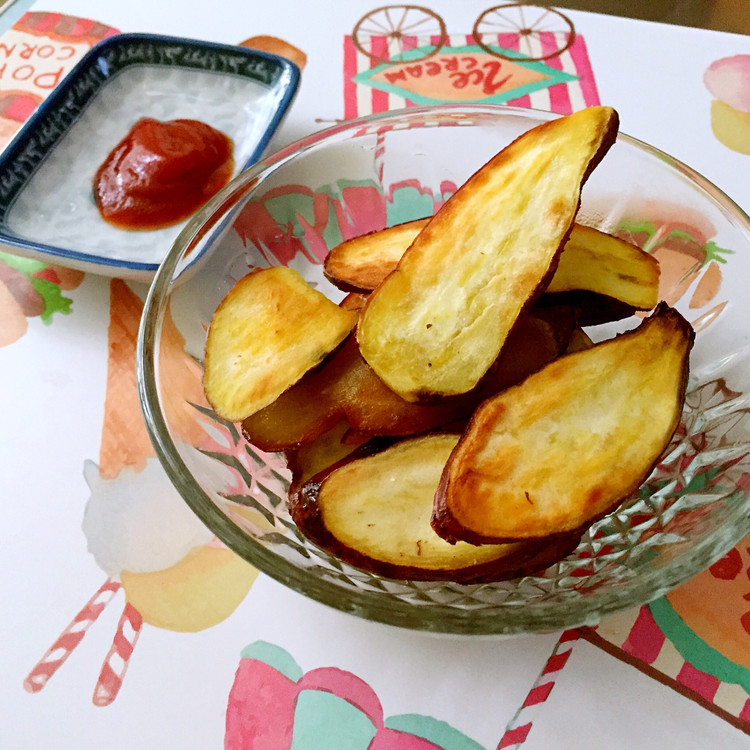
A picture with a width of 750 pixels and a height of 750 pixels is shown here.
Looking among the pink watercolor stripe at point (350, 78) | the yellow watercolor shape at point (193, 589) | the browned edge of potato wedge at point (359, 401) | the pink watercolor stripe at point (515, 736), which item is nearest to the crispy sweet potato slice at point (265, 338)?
the browned edge of potato wedge at point (359, 401)

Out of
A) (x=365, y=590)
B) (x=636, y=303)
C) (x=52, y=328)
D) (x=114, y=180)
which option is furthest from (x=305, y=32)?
(x=365, y=590)

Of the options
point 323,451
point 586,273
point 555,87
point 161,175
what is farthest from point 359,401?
point 555,87

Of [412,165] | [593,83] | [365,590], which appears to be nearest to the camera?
[365,590]

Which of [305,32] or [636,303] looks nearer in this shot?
[636,303]

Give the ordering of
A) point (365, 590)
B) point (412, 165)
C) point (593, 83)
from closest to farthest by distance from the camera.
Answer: point (365, 590) < point (412, 165) < point (593, 83)

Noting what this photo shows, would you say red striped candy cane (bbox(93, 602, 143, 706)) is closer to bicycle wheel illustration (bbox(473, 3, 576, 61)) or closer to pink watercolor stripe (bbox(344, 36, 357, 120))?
pink watercolor stripe (bbox(344, 36, 357, 120))

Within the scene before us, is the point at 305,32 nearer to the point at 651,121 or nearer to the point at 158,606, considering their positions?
the point at 651,121

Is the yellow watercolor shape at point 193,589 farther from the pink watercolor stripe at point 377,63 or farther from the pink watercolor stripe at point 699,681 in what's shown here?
the pink watercolor stripe at point 377,63

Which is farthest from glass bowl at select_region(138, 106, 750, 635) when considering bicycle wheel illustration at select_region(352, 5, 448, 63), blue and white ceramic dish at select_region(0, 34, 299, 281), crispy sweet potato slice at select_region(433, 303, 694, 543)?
bicycle wheel illustration at select_region(352, 5, 448, 63)
